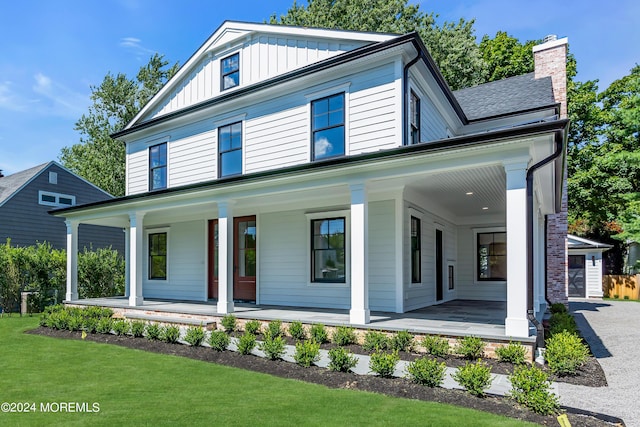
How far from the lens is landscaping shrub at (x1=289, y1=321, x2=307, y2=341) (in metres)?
7.79

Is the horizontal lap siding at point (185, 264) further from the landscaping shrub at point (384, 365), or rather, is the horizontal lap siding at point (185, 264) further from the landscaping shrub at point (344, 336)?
the landscaping shrub at point (384, 365)

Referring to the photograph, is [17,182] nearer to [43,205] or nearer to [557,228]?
[43,205]

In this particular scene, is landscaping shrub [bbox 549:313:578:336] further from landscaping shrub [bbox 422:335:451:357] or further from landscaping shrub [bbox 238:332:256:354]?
landscaping shrub [bbox 238:332:256:354]

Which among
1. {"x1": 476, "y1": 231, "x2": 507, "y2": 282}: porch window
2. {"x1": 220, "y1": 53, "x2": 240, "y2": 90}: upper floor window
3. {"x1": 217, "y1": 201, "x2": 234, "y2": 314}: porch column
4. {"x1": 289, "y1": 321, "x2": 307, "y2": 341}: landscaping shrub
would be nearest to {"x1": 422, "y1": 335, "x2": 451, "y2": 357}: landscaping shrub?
{"x1": 289, "y1": 321, "x2": 307, "y2": 341}: landscaping shrub

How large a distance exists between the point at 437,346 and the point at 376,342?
3.16 ft

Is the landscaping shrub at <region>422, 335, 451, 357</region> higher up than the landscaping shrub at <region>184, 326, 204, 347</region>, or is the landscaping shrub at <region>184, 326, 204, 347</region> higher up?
the landscaping shrub at <region>422, 335, 451, 357</region>

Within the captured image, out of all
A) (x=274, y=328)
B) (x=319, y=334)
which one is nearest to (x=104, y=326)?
(x=274, y=328)

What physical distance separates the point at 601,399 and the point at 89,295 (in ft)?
53.6

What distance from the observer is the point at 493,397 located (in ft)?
15.6

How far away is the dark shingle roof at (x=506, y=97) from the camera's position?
1288cm

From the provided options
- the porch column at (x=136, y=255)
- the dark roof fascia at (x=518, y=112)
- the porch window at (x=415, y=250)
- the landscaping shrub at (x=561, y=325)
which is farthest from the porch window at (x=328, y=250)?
the dark roof fascia at (x=518, y=112)

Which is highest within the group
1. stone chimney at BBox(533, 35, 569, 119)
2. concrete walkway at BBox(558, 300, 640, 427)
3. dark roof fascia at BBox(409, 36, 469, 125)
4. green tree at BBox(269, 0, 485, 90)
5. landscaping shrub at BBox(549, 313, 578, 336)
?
green tree at BBox(269, 0, 485, 90)

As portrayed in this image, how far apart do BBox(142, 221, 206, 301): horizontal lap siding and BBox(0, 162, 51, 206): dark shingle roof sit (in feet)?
29.6

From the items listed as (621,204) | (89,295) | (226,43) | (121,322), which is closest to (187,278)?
(121,322)
